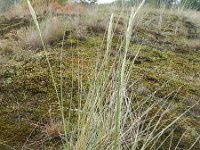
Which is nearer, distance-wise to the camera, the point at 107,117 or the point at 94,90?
the point at 94,90

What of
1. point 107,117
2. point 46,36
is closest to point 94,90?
point 107,117

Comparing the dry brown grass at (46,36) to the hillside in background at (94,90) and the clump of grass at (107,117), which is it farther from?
the clump of grass at (107,117)

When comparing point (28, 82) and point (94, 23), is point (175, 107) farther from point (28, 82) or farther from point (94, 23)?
point (94, 23)

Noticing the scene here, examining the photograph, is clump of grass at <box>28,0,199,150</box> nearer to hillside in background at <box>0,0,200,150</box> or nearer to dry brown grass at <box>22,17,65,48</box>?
hillside in background at <box>0,0,200,150</box>

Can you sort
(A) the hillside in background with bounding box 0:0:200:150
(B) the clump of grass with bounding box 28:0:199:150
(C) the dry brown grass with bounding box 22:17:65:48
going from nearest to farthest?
(B) the clump of grass with bounding box 28:0:199:150, (A) the hillside in background with bounding box 0:0:200:150, (C) the dry brown grass with bounding box 22:17:65:48

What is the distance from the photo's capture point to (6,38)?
591cm

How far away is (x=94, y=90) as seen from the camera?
1.55 m

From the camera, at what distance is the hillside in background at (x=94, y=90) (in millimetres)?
1634

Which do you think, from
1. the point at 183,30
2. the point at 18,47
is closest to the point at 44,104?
the point at 18,47

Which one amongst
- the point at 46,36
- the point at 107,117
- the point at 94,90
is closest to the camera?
the point at 94,90

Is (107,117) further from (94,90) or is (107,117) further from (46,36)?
(46,36)

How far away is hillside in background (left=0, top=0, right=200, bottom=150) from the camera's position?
5.36 feet

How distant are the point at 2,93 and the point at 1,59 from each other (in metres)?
1.20

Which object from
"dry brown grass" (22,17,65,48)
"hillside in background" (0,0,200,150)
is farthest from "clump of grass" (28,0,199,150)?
"dry brown grass" (22,17,65,48)
